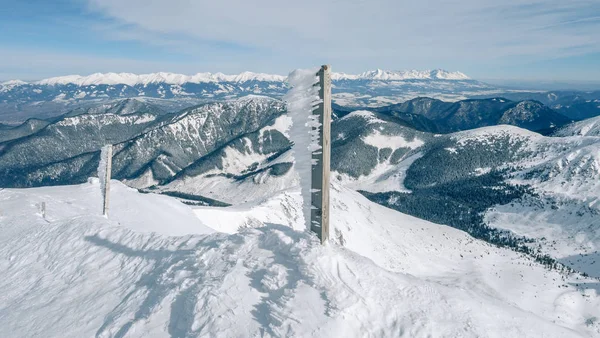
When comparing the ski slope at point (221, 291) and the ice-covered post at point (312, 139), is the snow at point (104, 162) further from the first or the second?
the ice-covered post at point (312, 139)

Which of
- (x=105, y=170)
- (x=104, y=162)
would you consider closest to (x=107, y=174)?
(x=105, y=170)

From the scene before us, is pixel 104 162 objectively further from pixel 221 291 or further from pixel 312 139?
pixel 312 139

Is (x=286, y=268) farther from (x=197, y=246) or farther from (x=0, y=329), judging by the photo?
(x=0, y=329)

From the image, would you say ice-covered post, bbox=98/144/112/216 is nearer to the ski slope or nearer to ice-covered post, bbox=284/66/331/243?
the ski slope

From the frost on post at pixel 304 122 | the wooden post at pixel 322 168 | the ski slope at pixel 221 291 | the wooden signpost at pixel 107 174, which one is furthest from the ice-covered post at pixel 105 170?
the wooden post at pixel 322 168

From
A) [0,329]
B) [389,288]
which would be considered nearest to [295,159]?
[389,288]
